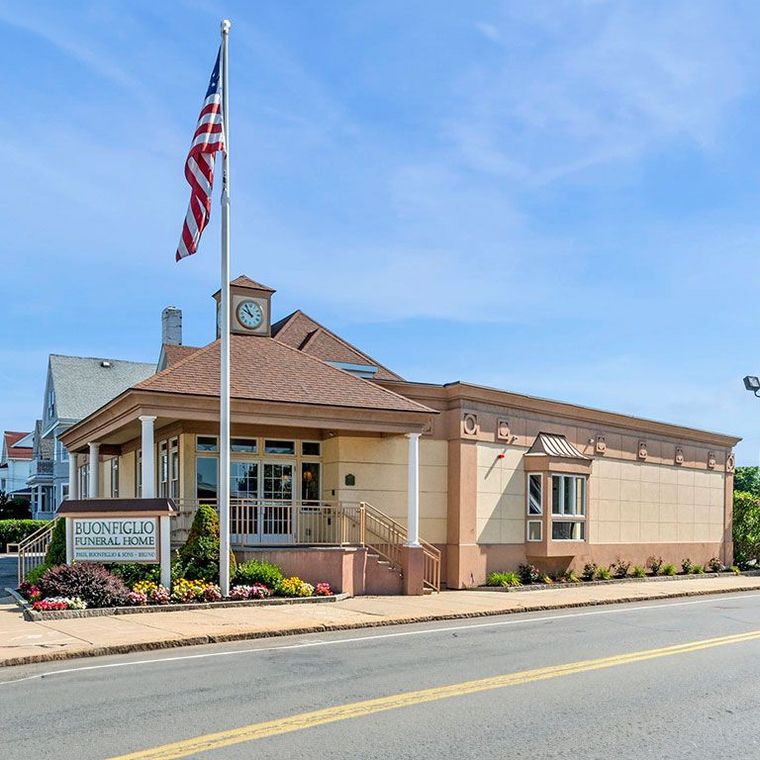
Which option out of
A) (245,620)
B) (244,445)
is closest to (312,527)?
(244,445)

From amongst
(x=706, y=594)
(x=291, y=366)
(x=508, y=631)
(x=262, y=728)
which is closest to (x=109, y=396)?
(x=291, y=366)

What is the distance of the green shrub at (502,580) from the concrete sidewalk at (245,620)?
2.23 ft

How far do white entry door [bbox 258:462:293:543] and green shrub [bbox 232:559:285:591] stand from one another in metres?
2.39

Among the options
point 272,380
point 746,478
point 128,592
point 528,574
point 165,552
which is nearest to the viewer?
point 128,592

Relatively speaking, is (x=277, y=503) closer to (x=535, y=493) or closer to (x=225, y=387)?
(x=225, y=387)

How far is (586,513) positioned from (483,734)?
20.0 metres

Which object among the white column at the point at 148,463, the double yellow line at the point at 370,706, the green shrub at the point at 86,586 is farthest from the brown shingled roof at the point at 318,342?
the double yellow line at the point at 370,706

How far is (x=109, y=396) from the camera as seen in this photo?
1940 inches

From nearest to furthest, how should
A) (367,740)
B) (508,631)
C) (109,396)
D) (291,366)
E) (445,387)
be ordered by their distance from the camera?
(367,740), (508,631), (291,366), (445,387), (109,396)

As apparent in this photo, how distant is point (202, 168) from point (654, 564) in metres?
19.0

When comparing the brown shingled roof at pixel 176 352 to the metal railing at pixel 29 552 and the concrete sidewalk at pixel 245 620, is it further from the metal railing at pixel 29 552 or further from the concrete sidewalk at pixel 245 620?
the concrete sidewalk at pixel 245 620

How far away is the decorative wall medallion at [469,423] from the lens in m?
24.1

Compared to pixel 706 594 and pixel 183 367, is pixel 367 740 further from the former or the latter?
pixel 706 594

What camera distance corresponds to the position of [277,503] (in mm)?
21828
